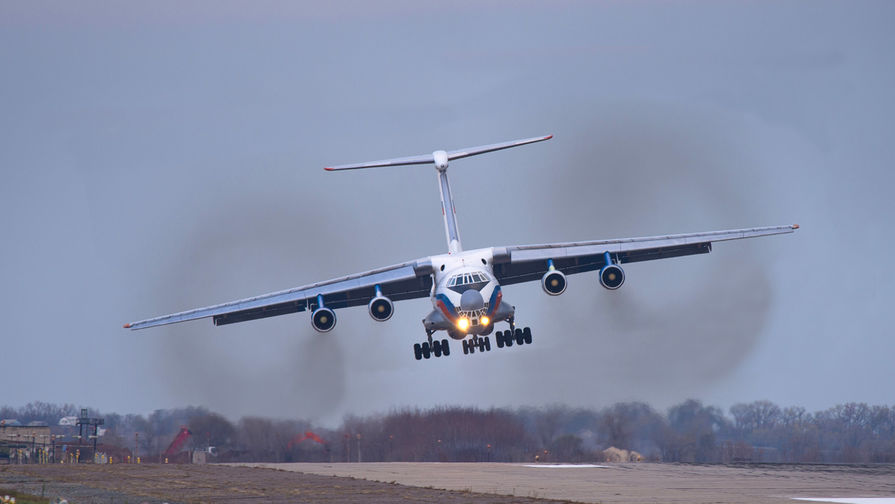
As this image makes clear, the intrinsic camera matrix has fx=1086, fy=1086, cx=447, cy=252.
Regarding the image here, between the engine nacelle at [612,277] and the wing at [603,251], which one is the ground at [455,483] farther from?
the wing at [603,251]

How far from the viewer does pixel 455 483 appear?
92.0 feet

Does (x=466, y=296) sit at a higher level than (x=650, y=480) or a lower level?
higher

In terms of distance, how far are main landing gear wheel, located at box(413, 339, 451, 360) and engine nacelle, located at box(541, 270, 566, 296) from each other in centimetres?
523

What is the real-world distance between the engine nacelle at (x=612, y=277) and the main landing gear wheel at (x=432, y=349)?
22.3 feet

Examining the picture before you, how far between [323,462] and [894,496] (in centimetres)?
2374

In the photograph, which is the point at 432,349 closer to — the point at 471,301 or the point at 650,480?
the point at 471,301

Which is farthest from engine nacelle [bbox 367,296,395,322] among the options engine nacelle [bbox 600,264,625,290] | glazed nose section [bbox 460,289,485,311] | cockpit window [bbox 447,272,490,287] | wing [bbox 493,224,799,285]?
engine nacelle [bbox 600,264,625,290]

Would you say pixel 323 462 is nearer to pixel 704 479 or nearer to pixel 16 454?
pixel 704 479

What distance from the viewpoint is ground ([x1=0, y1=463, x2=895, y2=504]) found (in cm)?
2341

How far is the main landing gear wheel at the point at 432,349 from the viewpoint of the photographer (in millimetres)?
40844

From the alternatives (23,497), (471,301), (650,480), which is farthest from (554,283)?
(23,497)

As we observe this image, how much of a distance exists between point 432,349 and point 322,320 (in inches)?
204

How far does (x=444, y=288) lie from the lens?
36.2m

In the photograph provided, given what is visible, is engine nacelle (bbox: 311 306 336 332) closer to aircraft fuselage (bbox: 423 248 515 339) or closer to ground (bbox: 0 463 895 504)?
aircraft fuselage (bbox: 423 248 515 339)
